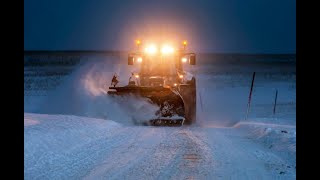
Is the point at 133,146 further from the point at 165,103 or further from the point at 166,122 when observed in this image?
the point at 165,103

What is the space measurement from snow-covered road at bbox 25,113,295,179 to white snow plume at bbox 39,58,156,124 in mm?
2039

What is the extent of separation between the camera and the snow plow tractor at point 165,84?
17.8 m

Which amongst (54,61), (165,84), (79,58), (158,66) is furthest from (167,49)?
(54,61)

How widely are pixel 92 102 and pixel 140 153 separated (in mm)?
8847

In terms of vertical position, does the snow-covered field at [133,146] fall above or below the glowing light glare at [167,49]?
below

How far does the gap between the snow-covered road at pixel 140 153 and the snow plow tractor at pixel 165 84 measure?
1.86 metres

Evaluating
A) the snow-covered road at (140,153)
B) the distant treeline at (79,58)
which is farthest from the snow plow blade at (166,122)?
the distant treeline at (79,58)

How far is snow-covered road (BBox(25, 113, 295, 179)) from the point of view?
29.0 feet

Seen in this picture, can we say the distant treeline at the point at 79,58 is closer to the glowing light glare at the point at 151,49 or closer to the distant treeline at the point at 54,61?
the distant treeline at the point at 54,61

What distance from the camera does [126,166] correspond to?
9406 mm

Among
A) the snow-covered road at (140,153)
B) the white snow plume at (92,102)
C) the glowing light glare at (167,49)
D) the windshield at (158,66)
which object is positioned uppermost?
the glowing light glare at (167,49)
